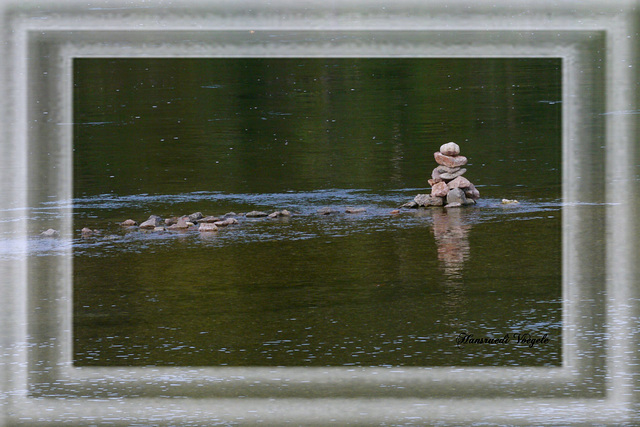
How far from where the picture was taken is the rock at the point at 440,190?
Answer: 61.0ft

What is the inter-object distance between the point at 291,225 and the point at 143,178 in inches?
231

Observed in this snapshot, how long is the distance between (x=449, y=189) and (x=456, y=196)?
0.26 m

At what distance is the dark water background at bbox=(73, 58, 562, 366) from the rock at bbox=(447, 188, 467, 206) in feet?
0.81

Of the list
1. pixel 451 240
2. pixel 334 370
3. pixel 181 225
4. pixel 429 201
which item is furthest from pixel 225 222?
pixel 334 370

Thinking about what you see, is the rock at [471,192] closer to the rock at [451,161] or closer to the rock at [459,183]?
the rock at [459,183]

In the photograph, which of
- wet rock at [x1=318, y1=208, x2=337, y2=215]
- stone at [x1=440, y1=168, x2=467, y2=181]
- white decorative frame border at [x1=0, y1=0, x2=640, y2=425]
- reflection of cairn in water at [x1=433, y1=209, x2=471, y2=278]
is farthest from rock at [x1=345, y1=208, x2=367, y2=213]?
white decorative frame border at [x1=0, y1=0, x2=640, y2=425]

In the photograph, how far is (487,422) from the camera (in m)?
9.22

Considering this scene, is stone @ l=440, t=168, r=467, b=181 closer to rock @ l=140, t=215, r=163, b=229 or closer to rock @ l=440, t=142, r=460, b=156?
rock @ l=440, t=142, r=460, b=156

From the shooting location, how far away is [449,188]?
1872 centimetres

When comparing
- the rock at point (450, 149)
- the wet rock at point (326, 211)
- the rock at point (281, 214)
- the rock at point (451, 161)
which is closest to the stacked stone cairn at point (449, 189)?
the rock at point (451, 161)

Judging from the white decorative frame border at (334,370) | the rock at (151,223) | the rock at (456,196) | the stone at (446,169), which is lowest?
the white decorative frame border at (334,370)

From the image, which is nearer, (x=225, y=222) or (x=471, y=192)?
(x=225, y=222)

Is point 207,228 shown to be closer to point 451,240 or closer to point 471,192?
point 451,240

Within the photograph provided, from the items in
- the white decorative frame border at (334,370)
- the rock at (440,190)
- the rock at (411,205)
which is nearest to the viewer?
the white decorative frame border at (334,370)
